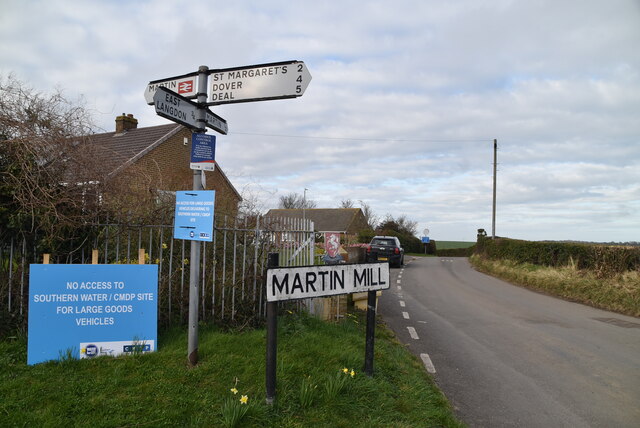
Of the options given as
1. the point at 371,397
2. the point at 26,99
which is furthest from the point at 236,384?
the point at 26,99

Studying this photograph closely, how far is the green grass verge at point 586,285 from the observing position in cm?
1049

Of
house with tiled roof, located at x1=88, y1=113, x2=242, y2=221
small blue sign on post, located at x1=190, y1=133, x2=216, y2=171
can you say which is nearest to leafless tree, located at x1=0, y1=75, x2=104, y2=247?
house with tiled roof, located at x1=88, y1=113, x2=242, y2=221

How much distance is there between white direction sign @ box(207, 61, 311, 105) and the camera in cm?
404

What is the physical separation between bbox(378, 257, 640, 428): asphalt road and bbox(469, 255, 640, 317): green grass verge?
1.92 ft

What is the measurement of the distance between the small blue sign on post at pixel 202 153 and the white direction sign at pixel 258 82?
417 mm

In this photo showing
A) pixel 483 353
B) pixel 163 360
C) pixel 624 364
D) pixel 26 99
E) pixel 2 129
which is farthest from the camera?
pixel 483 353

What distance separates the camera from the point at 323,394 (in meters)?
3.59

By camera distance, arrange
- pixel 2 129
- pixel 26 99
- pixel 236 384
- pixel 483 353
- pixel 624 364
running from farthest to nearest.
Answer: pixel 483 353 → pixel 624 364 → pixel 26 99 → pixel 2 129 → pixel 236 384

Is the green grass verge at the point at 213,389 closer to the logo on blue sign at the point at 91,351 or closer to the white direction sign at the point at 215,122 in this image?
the logo on blue sign at the point at 91,351

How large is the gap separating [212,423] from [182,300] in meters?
2.15

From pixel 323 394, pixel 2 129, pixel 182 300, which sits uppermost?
pixel 2 129

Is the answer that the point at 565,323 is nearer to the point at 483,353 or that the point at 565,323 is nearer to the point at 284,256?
the point at 483,353

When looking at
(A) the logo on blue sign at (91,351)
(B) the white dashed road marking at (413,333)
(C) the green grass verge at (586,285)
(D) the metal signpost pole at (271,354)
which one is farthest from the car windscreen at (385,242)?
(D) the metal signpost pole at (271,354)

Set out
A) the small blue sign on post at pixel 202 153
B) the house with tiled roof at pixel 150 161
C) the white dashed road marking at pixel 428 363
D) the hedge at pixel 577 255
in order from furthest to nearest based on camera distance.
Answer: the hedge at pixel 577 255 → the white dashed road marking at pixel 428 363 → the house with tiled roof at pixel 150 161 → the small blue sign on post at pixel 202 153
